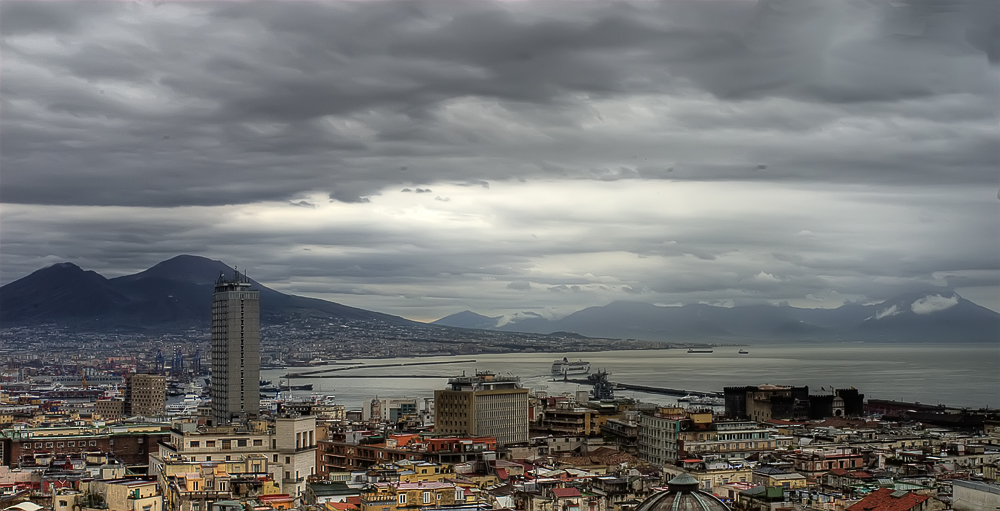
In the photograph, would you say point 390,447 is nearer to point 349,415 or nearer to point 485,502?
point 485,502

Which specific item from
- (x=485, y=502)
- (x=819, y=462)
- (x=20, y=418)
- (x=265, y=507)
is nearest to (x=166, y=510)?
(x=265, y=507)

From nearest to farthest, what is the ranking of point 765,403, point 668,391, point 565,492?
1. point 565,492
2. point 765,403
3. point 668,391

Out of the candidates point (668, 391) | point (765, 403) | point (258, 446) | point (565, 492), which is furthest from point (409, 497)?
point (668, 391)

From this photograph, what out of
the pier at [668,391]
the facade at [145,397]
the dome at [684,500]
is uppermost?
the dome at [684,500]

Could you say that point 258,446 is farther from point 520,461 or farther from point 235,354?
point 235,354

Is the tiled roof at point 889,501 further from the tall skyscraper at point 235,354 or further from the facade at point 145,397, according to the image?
the facade at point 145,397

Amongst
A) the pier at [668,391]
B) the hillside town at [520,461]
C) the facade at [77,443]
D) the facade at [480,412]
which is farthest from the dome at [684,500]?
the pier at [668,391]
